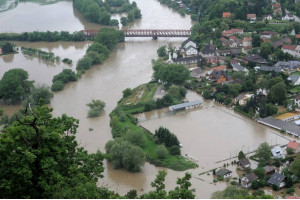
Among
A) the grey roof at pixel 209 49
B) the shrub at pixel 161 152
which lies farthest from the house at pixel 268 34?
the shrub at pixel 161 152

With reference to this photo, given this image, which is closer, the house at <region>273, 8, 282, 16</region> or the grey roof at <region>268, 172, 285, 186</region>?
the grey roof at <region>268, 172, 285, 186</region>

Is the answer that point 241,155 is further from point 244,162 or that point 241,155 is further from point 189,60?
point 189,60

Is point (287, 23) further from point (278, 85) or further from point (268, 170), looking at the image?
point (268, 170)

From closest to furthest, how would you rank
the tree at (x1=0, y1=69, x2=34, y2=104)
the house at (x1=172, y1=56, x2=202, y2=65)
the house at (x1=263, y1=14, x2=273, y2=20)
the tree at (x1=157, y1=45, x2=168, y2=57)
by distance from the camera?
the tree at (x1=0, y1=69, x2=34, y2=104) < the house at (x1=172, y1=56, x2=202, y2=65) < the tree at (x1=157, y1=45, x2=168, y2=57) < the house at (x1=263, y1=14, x2=273, y2=20)

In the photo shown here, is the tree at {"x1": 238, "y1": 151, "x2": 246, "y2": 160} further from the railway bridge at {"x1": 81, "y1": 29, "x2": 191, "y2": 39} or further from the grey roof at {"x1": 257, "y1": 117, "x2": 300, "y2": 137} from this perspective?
the railway bridge at {"x1": 81, "y1": 29, "x2": 191, "y2": 39}

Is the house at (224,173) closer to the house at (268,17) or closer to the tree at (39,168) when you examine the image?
the tree at (39,168)

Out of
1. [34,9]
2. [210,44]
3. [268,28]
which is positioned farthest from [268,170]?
[34,9]

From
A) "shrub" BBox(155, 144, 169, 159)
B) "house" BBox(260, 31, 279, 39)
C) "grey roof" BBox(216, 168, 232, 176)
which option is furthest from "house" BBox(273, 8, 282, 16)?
"grey roof" BBox(216, 168, 232, 176)

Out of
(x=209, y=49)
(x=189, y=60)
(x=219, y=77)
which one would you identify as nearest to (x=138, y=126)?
(x=219, y=77)
